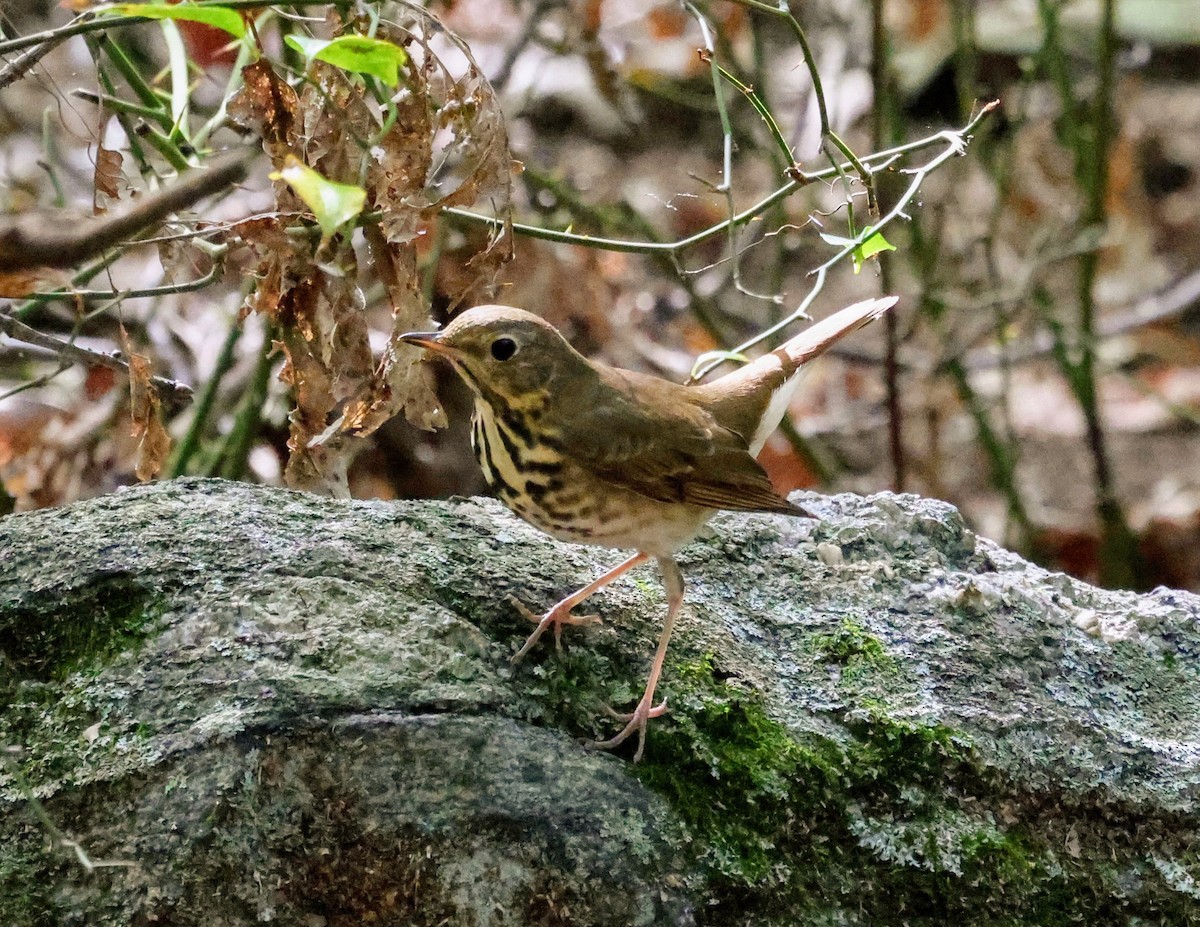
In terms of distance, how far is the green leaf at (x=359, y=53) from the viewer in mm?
1872

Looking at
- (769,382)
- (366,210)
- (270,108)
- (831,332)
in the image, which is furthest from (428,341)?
(831,332)

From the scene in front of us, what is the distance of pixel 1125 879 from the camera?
104 inches

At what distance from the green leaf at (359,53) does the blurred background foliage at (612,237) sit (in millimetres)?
11

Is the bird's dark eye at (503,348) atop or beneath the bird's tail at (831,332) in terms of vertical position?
atop

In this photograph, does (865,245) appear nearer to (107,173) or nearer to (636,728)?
(636,728)

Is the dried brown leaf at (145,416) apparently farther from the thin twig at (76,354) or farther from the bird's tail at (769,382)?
the bird's tail at (769,382)

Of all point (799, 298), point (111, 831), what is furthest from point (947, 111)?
point (111, 831)

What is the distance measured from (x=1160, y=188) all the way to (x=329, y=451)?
293 inches

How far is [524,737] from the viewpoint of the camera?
247cm

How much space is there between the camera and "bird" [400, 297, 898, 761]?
2.66 m

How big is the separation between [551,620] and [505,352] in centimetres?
53

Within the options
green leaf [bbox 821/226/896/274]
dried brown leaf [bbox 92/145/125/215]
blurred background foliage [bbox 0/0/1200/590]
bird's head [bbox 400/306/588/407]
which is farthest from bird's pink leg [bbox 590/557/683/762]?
dried brown leaf [bbox 92/145/125/215]

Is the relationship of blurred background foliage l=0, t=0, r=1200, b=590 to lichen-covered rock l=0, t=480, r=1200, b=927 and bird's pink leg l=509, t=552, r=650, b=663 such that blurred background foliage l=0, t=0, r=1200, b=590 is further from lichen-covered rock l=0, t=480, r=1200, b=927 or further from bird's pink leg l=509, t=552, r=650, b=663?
bird's pink leg l=509, t=552, r=650, b=663

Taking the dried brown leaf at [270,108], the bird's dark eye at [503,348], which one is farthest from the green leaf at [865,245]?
the dried brown leaf at [270,108]
